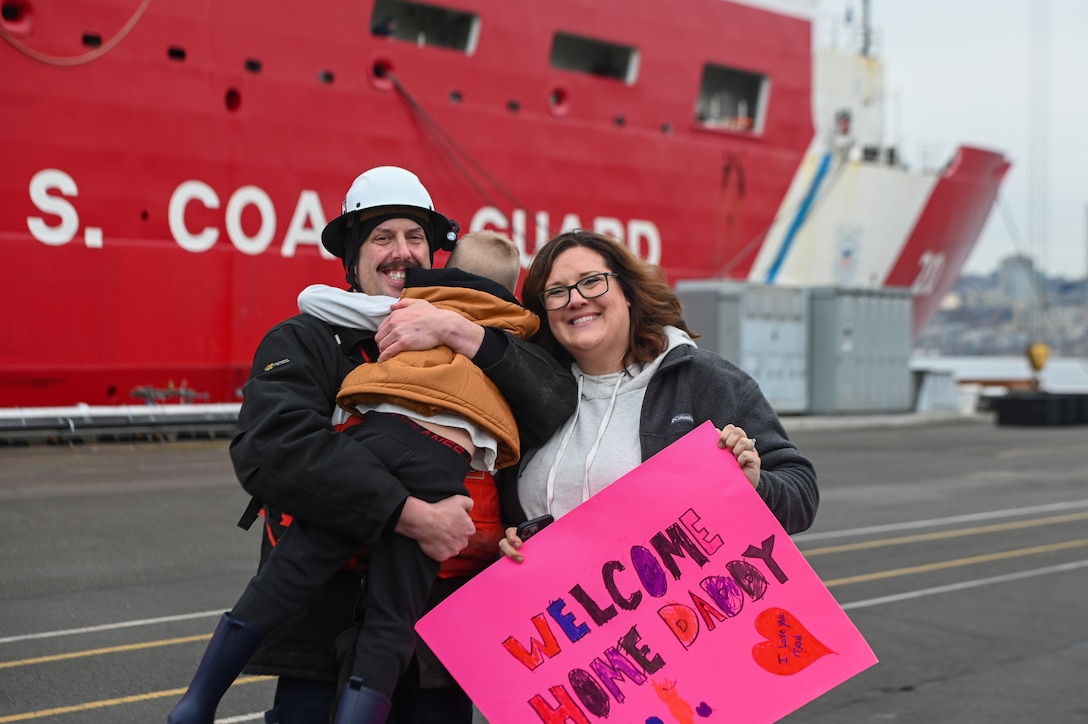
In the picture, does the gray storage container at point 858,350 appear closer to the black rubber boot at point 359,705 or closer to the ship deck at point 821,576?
the ship deck at point 821,576

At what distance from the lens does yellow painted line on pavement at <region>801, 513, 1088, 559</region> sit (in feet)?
29.6

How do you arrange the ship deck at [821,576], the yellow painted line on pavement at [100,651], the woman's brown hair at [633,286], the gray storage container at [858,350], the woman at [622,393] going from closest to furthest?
the woman at [622,393]
the woman's brown hair at [633,286]
the ship deck at [821,576]
the yellow painted line on pavement at [100,651]
the gray storage container at [858,350]

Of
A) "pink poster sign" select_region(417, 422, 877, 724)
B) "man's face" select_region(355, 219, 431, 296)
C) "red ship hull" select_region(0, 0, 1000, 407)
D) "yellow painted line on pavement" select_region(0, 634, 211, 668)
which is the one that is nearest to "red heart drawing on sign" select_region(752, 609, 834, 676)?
Answer: "pink poster sign" select_region(417, 422, 877, 724)

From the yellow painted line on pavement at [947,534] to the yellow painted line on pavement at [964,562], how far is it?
2.04 ft

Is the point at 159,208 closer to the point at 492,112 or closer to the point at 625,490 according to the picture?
the point at 492,112

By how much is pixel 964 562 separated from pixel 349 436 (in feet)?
23.0

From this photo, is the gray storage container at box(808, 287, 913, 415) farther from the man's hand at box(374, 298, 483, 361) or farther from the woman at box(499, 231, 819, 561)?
the man's hand at box(374, 298, 483, 361)

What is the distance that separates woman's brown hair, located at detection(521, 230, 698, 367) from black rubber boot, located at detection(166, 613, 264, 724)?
99 centimetres

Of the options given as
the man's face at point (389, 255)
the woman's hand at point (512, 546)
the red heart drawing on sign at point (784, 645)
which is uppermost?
the man's face at point (389, 255)

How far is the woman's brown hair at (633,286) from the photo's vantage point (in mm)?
2949

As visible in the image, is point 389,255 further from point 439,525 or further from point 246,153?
point 246,153

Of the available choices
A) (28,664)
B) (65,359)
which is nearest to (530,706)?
(28,664)

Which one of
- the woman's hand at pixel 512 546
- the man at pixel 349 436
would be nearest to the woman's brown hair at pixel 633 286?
the man at pixel 349 436

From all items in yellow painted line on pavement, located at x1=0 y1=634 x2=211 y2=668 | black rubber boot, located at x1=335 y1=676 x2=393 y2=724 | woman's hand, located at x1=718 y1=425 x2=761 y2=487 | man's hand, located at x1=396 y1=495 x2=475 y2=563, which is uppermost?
woman's hand, located at x1=718 y1=425 x2=761 y2=487
